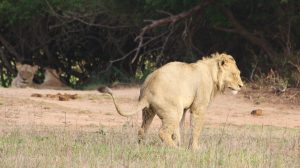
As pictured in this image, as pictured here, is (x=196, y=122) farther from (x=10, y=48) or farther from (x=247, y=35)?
(x=10, y=48)

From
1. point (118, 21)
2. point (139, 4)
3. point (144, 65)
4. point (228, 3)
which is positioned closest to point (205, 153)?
point (228, 3)

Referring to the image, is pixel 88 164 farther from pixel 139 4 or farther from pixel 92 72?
pixel 92 72

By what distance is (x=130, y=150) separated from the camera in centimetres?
819

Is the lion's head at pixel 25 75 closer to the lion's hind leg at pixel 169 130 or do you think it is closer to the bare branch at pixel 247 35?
the bare branch at pixel 247 35

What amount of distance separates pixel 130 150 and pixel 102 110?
514 centimetres

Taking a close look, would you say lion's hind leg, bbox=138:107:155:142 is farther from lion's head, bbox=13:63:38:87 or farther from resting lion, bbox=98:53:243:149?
lion's head, bbox=13:63:38:87

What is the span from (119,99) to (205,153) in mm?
6690

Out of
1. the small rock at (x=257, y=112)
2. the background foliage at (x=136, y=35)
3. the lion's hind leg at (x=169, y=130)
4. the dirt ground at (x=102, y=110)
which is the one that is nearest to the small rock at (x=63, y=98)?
the dirt ground at (x=102, y=110)

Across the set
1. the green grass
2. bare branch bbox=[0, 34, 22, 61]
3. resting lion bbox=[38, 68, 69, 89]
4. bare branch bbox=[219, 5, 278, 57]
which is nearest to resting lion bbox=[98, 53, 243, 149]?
the green grass

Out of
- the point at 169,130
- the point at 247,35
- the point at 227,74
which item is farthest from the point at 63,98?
the point at 169,130

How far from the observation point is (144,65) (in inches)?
850

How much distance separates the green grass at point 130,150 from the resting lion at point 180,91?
0.24 m

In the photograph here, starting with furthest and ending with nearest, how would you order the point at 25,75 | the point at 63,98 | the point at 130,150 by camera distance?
the point at 25,75
the point at 63,98
the point at 130,150

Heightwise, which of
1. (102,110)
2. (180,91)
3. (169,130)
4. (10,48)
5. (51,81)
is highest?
(180,91)
